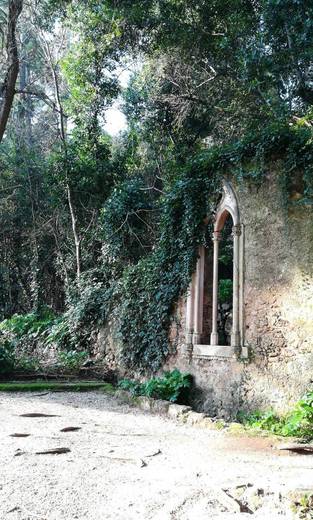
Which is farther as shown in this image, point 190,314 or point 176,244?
point 176,244

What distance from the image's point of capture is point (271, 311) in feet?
21.3

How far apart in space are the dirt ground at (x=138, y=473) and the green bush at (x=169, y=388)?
4.72 feet

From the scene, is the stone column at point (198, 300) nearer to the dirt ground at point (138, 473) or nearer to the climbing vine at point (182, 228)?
the climbing vine at point (182, 228)

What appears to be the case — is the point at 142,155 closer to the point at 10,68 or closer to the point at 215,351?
the point at 10,68

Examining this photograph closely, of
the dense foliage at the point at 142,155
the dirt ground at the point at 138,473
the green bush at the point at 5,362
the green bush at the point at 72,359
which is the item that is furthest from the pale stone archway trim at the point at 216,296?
the green bush at the point at 5,362

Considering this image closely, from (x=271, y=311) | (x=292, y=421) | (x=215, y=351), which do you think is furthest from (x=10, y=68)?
(x=292, y=421)

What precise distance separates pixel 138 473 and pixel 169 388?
3.74 metres

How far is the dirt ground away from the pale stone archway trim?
1638mm

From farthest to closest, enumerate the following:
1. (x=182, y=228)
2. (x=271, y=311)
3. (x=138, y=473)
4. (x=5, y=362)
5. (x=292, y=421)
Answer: (x=5, y=362) → (x=182, y=228) → (x=271, y=311) → (x=292, y=421) → (x=138, y=473)

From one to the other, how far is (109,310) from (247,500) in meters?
7.18

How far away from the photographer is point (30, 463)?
12.4ft

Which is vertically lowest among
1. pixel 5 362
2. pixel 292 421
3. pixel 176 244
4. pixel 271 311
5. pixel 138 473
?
pixel 138 473

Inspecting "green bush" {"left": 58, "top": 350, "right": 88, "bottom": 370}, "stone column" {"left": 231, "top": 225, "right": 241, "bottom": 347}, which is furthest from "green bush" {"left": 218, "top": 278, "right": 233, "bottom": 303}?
"green bush" {"left": 58, "top": 350, "right": 88, "bottom": 370}

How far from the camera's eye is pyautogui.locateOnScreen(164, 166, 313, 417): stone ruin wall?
20.2 ft
